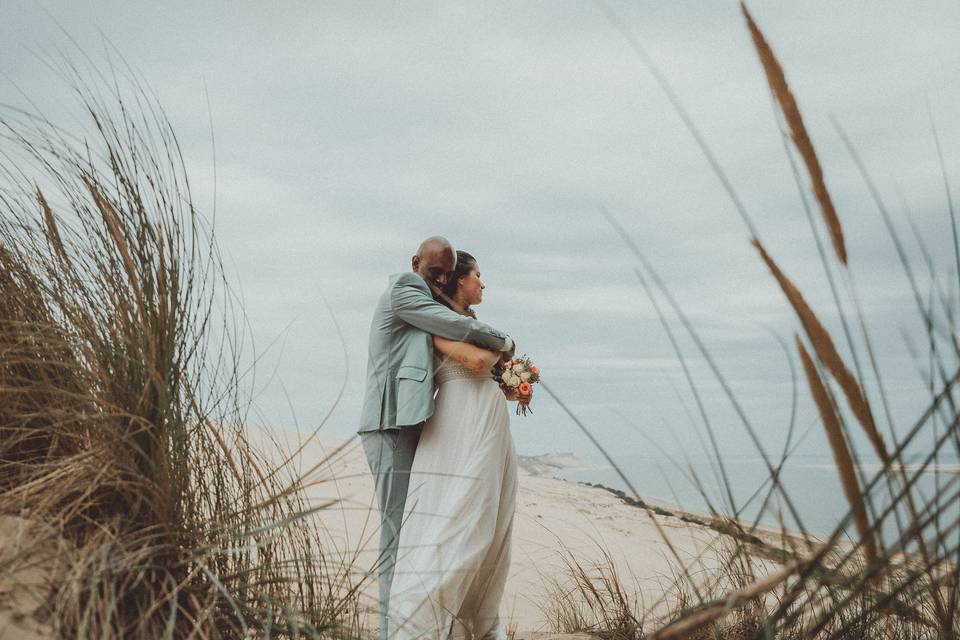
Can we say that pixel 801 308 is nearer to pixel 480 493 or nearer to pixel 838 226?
pixel 838 226

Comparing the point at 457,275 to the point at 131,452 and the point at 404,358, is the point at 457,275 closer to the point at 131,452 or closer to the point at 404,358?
the point at 404,358

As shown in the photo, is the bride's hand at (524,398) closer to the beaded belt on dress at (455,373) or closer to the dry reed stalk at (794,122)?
the beaded belt on dress at (455,373)

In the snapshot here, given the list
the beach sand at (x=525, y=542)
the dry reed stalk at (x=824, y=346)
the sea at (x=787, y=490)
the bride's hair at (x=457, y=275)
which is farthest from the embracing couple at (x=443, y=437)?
the dry reed stalk at (x=824, y=346)

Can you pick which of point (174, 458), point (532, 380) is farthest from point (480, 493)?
point (174, 458)

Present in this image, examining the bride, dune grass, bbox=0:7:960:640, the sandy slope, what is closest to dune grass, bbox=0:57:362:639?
dune grass, bbox=0:7:960:640

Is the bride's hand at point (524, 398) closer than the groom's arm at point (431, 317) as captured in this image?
No

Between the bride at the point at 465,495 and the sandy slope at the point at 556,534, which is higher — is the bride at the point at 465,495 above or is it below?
above

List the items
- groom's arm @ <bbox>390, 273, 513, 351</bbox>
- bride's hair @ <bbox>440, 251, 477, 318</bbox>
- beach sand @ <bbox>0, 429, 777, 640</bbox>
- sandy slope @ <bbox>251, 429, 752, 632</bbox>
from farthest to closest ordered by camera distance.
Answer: sandy slope @ <bbox>251, 429, 752, 632</bbox> < bride's hair @ <bbox>440, 251, 477, 318</bbox> < groom's arm @ <bbox>390, 273, 513, 351</bbox> < beach sand @ <bbox>0, 429, 777, 640</bbox>

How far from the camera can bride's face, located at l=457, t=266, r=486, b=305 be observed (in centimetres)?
470

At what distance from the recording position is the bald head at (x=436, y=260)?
14.8 ft

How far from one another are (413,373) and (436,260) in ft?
2.27

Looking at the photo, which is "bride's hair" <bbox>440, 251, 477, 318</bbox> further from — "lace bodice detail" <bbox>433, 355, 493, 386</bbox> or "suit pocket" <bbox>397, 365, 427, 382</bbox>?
"suit pocket" <bbox>397, 365, 427, 382</bbox>

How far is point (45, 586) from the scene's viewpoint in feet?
5.14

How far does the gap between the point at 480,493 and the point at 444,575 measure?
19.3 inches
